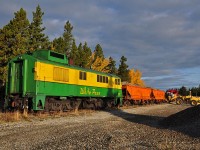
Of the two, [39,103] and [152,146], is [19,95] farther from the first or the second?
[152,146]

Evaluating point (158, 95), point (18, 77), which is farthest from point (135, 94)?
point (18, 77)

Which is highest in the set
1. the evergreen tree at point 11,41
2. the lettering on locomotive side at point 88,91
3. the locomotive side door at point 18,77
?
the evergreen tree at point 11,41

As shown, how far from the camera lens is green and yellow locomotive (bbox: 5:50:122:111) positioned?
2198cm

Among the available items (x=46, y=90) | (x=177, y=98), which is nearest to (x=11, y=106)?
(x=46, y=90)

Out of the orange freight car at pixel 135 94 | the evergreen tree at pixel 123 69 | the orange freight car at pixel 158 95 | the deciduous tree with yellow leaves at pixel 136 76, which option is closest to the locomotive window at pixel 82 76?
the orange freight car at pixel 135 94

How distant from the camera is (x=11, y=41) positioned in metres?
43.4

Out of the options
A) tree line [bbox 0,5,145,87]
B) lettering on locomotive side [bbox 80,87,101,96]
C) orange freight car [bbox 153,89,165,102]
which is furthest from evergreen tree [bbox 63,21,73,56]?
lettering on locomotive side [bbox 80,87,101,96]

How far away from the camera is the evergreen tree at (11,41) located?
41.6m

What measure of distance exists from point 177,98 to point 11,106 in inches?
1852

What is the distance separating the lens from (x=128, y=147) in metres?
10.3

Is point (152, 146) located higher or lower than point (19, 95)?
lower

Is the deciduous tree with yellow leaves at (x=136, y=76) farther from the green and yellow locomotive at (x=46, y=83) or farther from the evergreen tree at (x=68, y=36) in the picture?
the green and yellow locomotive at (x=46, y=83)

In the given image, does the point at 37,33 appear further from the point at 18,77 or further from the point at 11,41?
the point at 18,77

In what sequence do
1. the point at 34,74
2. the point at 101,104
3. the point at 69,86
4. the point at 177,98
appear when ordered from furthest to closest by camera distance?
the point at 177,98
the point at 101,104
the point at 69,86
the point at 34,74
